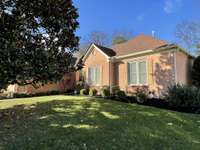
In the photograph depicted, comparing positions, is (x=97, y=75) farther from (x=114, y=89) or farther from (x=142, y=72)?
(x=142, y=72)

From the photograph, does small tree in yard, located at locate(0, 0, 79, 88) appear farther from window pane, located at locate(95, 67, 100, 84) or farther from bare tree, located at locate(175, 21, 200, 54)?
bare tree, located at locate(175, 21, 200, 54)

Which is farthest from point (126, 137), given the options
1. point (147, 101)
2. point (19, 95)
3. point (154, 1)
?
point (154, 1)

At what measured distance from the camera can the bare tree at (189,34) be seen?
32.5 m

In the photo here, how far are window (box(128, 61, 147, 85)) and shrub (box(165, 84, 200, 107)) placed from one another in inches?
162

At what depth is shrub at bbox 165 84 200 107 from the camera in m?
12.8

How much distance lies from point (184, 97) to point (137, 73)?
5.43m

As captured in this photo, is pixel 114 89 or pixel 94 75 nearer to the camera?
pixel 114 89

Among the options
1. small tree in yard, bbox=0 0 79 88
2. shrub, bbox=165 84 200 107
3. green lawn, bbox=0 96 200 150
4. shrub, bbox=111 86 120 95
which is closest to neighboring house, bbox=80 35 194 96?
shrub, bbox=111 86 120 95

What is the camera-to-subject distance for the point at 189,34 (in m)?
33.4

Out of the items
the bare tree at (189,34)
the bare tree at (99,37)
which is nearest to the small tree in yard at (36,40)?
the bare tree at (189,34)

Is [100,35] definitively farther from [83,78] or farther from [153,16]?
[83,78]

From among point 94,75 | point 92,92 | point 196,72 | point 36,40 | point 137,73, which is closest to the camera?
point 36,40

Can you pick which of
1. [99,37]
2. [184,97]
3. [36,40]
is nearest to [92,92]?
[184,97]

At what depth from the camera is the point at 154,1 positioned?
2233cm
